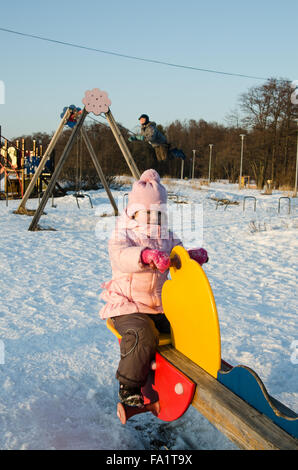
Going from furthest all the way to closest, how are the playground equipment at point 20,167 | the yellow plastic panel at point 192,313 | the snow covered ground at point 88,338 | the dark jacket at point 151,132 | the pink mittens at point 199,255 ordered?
1. the playground equipment at point 20,167
2. the dark jacket at point 151,132
3. the pink mittens at point 199,255
4. the snow covered ground at point 88,338
5. the yellow plastic panel at point 192,313

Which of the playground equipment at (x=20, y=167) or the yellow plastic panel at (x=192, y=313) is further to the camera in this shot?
the playground equipment at (x=20, y=167)

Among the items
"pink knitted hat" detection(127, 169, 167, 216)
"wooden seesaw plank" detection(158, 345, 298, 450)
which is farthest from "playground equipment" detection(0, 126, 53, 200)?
"wooden seesaw plank" detection(158, 345, 298, 450)

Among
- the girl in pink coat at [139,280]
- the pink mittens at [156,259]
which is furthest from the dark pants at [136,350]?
the pink mittens at [156,259]

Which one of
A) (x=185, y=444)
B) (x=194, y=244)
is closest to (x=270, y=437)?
(x=185, y=444)

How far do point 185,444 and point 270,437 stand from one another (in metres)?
0.75

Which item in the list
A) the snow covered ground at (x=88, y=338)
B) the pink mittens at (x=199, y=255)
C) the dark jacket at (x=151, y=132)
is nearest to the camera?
the snow covered ground at (x=88, y=338)

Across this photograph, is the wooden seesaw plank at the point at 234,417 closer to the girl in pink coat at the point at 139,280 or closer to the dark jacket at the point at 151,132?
the girl in pink coat at the point at 139,280

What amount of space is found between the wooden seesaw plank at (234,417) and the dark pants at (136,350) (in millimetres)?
156

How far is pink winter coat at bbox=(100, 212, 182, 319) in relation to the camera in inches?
84.7

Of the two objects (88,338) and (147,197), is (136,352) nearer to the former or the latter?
(147,197)

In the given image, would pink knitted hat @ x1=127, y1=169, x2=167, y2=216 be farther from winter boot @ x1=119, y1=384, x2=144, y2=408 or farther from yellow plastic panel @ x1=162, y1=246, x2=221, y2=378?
winter boot @ x1=119, y1=384, x2=144, y2=408

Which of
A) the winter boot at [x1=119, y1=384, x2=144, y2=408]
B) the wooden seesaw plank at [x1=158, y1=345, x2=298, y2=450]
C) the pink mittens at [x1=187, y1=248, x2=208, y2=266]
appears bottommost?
the winter boot at [x1=119, y1=384, x2=144, y2=408]

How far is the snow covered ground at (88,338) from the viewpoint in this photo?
6.89 ft

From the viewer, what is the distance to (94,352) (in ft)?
9.83
